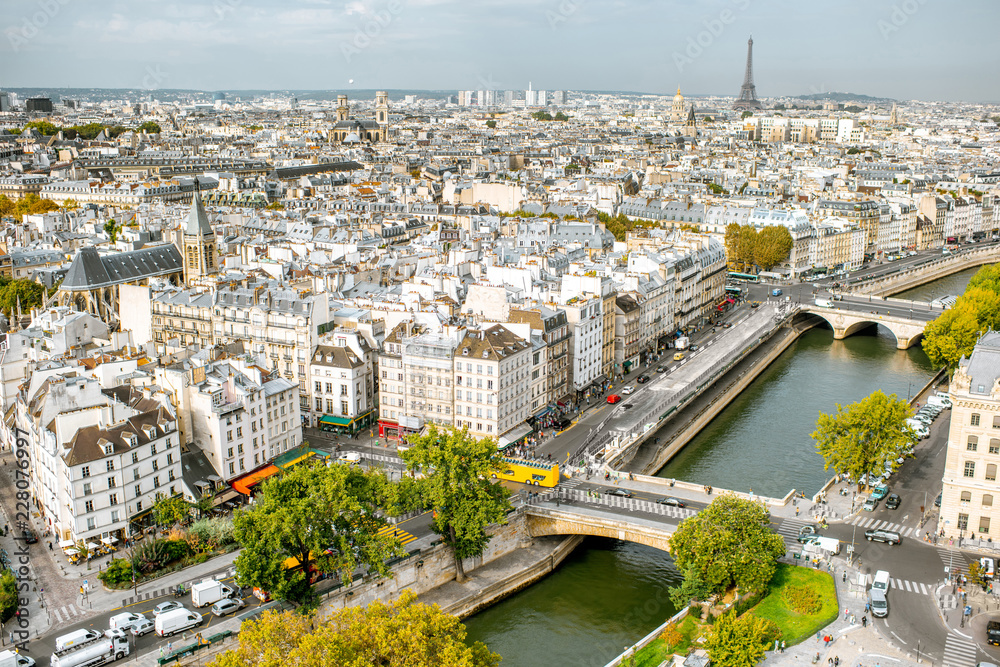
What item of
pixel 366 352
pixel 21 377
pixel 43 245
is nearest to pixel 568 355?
pixel 366 352

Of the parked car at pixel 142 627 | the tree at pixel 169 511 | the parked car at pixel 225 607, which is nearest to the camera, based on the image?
the parked car at pixel 142 627

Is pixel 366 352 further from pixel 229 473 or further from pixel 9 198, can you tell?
pixel 9 198

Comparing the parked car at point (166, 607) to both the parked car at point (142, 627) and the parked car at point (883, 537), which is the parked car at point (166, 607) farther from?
the parked car at point (883, 537)

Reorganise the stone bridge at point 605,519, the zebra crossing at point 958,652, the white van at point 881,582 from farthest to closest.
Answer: the stone bridge at point 605,519 < the white van at point 881,582 < the zebra crossing at point 958,652

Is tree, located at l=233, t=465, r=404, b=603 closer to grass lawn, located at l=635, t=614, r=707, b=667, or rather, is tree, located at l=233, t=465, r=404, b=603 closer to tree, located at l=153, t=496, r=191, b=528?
tree, located at l=153, t=496, r=191, b=528

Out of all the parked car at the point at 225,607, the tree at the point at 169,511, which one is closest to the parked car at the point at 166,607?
the parked car at the point at 225,607

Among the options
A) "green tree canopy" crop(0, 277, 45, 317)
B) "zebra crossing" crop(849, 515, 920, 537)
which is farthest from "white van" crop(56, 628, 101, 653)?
"green tree canopy" crop(0, 277, 45, 317)
